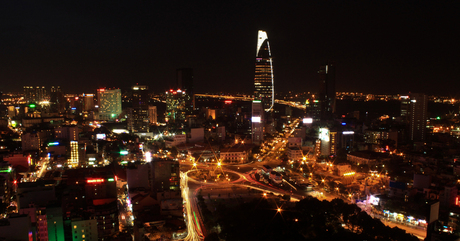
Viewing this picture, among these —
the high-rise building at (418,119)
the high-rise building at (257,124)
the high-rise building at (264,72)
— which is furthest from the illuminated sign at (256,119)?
the high-rise building at (418,119)

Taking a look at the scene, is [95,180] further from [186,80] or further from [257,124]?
[186,80]

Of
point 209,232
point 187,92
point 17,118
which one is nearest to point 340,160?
point 209,232

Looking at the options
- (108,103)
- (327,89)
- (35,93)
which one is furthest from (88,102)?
(327,89)

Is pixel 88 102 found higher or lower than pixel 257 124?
higher

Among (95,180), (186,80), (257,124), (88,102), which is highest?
(186,80)

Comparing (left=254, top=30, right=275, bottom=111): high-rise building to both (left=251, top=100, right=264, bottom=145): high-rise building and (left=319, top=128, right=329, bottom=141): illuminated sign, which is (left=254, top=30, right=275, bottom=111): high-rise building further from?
(left=319, top=128, right=329, bottom=141): illuminated sign

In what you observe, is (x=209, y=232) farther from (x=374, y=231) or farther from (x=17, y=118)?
(x=17, y=118)

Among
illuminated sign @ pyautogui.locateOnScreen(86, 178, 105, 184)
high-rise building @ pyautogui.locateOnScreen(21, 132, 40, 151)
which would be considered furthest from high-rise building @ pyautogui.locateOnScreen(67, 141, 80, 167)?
illuminated sign @ pyautogui.locateOnScreen(86, 178, 105, 184)
